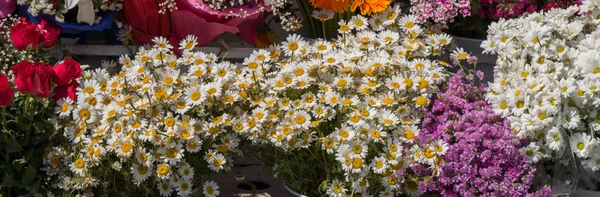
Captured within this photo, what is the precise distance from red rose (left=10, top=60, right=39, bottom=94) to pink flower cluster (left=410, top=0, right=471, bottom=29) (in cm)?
121

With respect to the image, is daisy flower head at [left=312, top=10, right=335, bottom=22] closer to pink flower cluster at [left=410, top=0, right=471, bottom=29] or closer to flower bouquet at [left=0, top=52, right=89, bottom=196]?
pink flower cluster at [left=410, top=0, right=471, bottom=29]

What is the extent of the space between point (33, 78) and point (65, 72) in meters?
0.16

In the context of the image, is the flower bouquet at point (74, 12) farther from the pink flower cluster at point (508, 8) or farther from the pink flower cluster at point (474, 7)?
the pink flower cluster at point (508, 8)

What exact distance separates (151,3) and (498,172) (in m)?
1.24

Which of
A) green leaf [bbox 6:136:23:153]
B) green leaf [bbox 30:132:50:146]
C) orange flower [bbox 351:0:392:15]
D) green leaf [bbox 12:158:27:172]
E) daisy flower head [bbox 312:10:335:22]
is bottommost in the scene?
green leaf [bbox 12:158:27:172]

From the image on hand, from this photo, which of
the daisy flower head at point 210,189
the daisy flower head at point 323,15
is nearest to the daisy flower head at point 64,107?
the daisy flower head at point 210,189

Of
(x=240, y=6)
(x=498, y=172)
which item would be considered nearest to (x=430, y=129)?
(x=498, y=172)

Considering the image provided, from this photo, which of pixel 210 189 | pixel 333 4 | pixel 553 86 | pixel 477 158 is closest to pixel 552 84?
pixel 553 86

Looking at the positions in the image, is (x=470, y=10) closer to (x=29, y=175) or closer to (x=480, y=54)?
(x=480, y=54)

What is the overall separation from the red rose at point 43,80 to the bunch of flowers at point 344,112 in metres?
0.51

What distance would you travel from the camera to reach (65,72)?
2217 millimetres

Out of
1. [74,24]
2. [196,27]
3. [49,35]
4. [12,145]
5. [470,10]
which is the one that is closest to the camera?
[12,145]

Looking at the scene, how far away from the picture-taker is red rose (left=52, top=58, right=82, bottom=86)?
7.25 feet

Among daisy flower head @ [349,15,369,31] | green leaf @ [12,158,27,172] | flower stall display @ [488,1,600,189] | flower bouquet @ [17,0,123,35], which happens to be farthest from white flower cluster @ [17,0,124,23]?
flower stall display @ [488,1,600,189]
